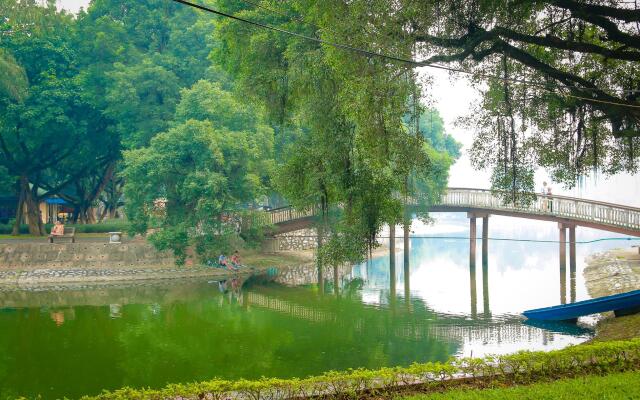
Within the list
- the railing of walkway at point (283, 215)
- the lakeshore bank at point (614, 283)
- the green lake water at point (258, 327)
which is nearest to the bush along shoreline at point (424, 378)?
the green lake water at point (258, 327)

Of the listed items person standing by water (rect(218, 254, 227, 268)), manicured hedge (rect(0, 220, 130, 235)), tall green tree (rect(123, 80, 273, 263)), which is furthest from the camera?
manicured hedge (rect(0, 220, 130, 235))

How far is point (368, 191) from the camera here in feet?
56.3

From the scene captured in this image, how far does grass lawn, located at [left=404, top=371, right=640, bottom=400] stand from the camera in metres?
8.31

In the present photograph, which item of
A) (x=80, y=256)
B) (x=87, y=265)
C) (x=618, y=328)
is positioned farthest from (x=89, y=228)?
(x=618, y=328)

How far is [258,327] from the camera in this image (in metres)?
19.8

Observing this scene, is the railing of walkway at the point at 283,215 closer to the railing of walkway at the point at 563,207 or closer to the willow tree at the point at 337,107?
the railing of walkway at the point at 563,207

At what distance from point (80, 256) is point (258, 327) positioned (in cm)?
1430

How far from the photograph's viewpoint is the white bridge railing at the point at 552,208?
26.7 metres

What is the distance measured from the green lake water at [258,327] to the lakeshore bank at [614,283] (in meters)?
0.72

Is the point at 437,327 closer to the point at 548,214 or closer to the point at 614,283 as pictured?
the point at 614,283

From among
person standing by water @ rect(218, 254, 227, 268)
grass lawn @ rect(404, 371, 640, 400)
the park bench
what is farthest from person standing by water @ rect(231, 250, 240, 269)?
grass lawn @ rect(404, 371, 640, 400)

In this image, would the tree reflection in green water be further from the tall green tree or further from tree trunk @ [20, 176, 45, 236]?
tree trunk @ [20, 176, 45, 236]

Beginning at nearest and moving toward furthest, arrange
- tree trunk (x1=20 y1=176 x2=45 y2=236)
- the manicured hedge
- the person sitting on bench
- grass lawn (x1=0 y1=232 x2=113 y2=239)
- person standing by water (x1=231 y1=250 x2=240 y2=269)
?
the person sitting on bench, person standing by water (x1=231 y1=250 x2=240 y2=269), grass lawn (x1=0 y1=232 x2=113 y2=239), tree trunk (x1=20 y1=176 x2=45 y2=236), the manicured hedge

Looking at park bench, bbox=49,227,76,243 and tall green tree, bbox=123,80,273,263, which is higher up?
tall green tree, bbox=123,80,273,263
